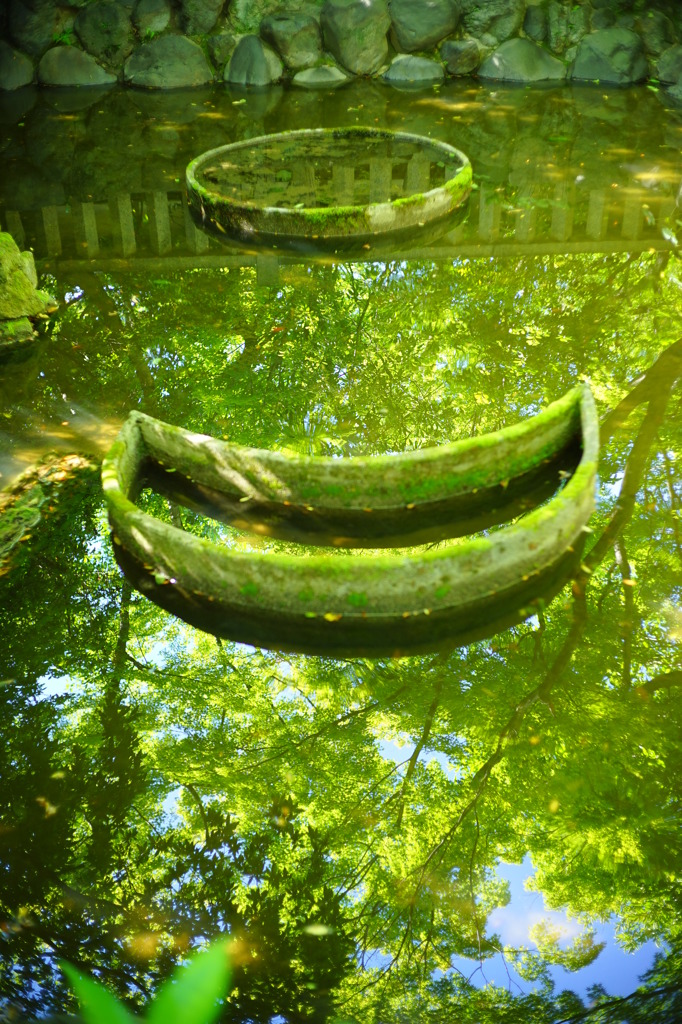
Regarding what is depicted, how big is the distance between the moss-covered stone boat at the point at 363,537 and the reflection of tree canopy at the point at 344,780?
0.60ft

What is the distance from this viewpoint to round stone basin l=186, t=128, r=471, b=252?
32.7 ft

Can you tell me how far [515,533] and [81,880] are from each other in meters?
2.90

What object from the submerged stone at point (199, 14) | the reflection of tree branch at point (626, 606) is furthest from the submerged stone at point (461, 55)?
the reflection of tree branch at point (626, 606)

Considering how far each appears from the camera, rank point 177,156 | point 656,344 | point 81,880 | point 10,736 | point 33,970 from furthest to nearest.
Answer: point 177,156
point 656,344
point 10,736
point 81,880
point 33,970

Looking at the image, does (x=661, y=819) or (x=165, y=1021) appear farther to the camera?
(x=661, y=819)

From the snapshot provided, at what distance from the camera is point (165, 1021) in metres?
0.94

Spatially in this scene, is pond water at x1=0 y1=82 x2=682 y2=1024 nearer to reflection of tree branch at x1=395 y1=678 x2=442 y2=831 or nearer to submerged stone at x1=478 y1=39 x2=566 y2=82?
reflection of tree branch at x1=395 y1=678 x2=442 y2=831

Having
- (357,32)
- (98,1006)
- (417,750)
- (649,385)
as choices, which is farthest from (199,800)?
(357,32)

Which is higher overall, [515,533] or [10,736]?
[515,533]

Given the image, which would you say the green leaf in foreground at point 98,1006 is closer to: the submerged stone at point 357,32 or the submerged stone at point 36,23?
the submerged stone at point 357,32

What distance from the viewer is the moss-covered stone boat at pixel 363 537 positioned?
5008 mm

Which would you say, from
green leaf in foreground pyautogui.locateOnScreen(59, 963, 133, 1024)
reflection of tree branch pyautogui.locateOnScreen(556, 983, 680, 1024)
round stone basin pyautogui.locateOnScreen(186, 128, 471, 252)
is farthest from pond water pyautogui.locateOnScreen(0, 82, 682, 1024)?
green leaf in foreground pyautogui.locateOnScreen(59, 963, 133, 1024)

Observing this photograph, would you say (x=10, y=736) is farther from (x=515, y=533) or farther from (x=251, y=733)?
(x=515, y=533)

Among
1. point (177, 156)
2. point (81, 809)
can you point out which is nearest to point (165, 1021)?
point (81, 809)
